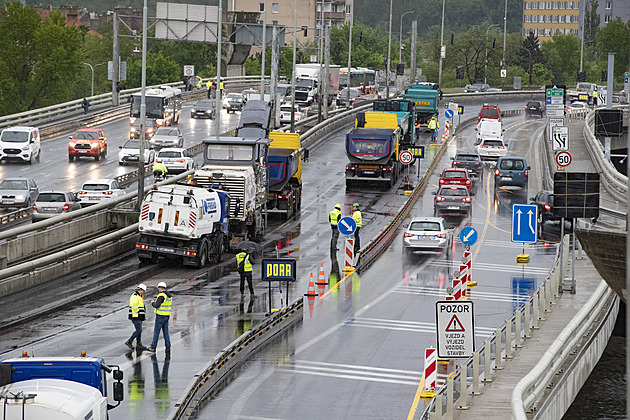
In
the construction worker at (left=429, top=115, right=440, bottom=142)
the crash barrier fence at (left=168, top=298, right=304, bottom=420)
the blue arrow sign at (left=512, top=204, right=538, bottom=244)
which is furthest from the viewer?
the construction worker at (left=429, top=115, right=440, bottom=142)

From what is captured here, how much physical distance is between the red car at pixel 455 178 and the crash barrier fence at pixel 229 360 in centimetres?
2337

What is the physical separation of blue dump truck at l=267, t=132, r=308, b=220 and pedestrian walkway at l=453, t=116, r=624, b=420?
13.0 m

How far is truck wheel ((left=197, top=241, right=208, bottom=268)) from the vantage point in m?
36.7

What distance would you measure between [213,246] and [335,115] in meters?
49.3

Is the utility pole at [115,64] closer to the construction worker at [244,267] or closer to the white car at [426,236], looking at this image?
the white car at [426,236]

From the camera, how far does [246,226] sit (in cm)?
4166

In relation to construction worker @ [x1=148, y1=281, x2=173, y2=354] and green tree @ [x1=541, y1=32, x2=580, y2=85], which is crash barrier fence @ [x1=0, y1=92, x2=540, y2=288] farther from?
green tree @ [x1=541, y1=32, x2=580, y2=85]

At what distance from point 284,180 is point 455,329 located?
89.7ft

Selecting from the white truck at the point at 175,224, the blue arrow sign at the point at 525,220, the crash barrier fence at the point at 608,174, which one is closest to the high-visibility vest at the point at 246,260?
the white truck at the point at 175,224

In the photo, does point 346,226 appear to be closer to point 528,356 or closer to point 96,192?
point 528,356

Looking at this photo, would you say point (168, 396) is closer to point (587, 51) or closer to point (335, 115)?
point (335, 115)

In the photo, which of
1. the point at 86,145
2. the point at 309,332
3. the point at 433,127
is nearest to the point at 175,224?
the point at 309,332

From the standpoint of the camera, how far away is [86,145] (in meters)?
62.9

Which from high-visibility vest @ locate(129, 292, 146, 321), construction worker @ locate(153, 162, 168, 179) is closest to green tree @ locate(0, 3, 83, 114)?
construction worker @ locate(153, 162, 168, 179)
